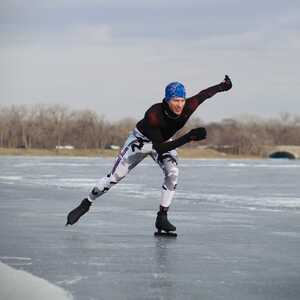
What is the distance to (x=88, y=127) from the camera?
104438 mm

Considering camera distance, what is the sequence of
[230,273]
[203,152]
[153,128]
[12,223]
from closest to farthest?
[230,273]
[153,128]
[12,223]
[203,152]

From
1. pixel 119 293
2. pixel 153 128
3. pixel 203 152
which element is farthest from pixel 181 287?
pixel 203 152

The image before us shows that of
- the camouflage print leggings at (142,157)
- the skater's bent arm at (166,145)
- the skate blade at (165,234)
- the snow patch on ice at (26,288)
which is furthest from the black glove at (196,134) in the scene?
the snow patch on ice at (26,288)

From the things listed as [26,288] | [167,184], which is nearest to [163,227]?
[167,184]

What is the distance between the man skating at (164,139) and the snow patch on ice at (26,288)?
2.22 metres

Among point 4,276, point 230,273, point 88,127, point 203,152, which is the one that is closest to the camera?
point 4,276

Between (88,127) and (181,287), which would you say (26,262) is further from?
(88,127)

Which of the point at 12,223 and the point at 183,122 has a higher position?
the point at 183,122

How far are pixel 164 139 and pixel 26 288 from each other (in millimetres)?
2853

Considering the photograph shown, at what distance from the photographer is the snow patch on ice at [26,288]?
11.7 ft

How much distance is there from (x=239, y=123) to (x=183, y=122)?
120284mm

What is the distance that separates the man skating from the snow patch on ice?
2222mm

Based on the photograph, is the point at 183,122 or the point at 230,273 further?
the point at 183,122

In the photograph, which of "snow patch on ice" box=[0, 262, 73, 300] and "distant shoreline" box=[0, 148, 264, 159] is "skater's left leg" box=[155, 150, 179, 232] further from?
"distant shoreline" box=[0, 148, 264, 159]
